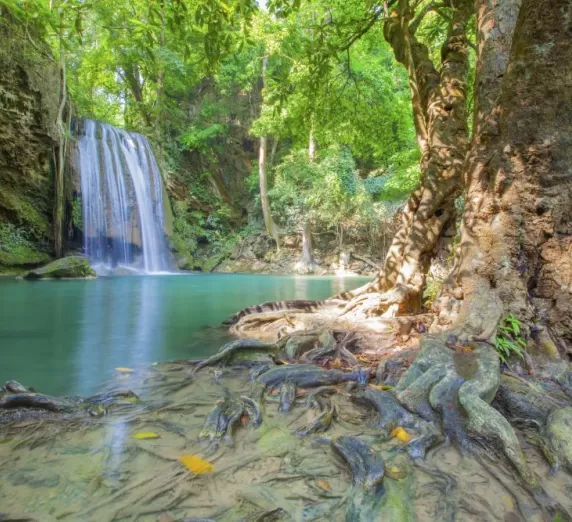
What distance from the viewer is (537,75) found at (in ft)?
9.75

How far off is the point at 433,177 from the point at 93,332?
500cm

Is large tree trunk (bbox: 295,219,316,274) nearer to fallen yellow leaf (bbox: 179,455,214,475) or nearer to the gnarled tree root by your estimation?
the gnarled tree root

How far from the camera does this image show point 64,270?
1268 cm

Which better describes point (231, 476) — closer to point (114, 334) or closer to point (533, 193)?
point (533, 193)

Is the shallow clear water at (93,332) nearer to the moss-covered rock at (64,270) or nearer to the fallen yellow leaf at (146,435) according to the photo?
the fallen yellow leaf at (146,435)

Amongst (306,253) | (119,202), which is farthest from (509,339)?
(306,253)

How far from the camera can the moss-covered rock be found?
12261mm

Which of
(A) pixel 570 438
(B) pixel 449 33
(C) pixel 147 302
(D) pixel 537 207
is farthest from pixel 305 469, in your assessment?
(C) pixel 147 302

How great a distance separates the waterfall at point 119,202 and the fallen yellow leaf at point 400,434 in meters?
15.5

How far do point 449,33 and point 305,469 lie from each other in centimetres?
582

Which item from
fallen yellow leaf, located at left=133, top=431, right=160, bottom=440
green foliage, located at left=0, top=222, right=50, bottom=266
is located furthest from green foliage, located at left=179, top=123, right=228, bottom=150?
fallen yellow leaf, located at left=133, top=431, right=160, bottom=440

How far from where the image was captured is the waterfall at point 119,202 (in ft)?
52.9

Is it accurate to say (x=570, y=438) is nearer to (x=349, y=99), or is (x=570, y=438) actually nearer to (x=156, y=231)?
(x=349, y=99)

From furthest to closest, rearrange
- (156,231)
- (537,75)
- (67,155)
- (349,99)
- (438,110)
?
(156,231) < (67,155) < (349,99) < (438,110) < (537,75)
